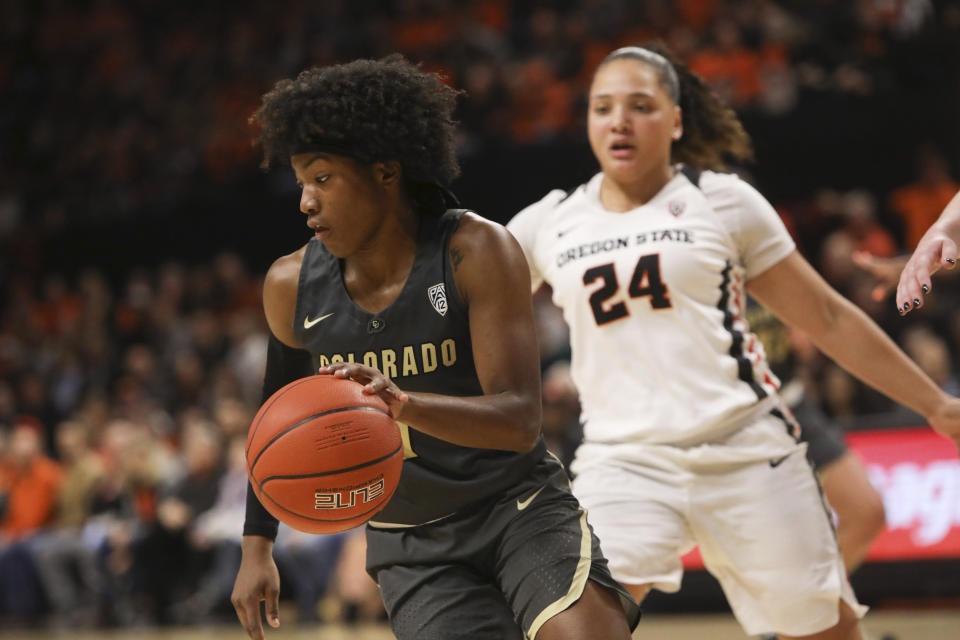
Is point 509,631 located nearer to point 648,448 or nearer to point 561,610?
point 561,610

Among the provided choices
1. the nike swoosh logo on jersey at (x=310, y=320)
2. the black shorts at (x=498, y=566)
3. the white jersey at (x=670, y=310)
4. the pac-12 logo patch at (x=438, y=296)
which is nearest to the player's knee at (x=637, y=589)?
the white jersey at (x=670, y=310)

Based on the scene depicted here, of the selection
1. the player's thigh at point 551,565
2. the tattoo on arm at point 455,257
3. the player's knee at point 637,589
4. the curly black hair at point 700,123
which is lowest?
the player's knee at point 637,589

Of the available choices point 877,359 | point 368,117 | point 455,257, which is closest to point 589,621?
point 455,257

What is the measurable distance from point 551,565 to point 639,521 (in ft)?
2.46

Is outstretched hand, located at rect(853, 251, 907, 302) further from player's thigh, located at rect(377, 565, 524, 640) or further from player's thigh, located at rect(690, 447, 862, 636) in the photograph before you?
player's thigh, located at rect(377, 565, 524, 640)

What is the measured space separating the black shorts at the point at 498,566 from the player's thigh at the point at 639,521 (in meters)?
0.50

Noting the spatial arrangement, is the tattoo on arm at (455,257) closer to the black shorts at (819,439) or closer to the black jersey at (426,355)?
the black jersey at (426,355)

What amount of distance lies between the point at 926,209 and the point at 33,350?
31.9 ft

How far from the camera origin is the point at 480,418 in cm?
260

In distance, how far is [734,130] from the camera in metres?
4.13

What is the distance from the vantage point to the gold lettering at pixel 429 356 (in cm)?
286

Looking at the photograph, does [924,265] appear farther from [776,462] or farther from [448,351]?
[448,351]

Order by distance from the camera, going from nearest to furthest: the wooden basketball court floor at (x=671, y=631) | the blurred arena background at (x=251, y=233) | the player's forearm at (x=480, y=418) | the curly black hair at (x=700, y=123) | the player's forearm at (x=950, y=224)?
the player's forearm at (x=480, y=418) < the player's forearm at (x=950, y=224) < the curly black hair at (x=700, y=123) < the wooden basketball court floor at (x=671, y=631) < the blurred arena background at (x=251, y=233)

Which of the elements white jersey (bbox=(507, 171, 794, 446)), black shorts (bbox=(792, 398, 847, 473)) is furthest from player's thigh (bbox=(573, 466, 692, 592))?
black shorts (bbox=(792, 398, 847, 473))
